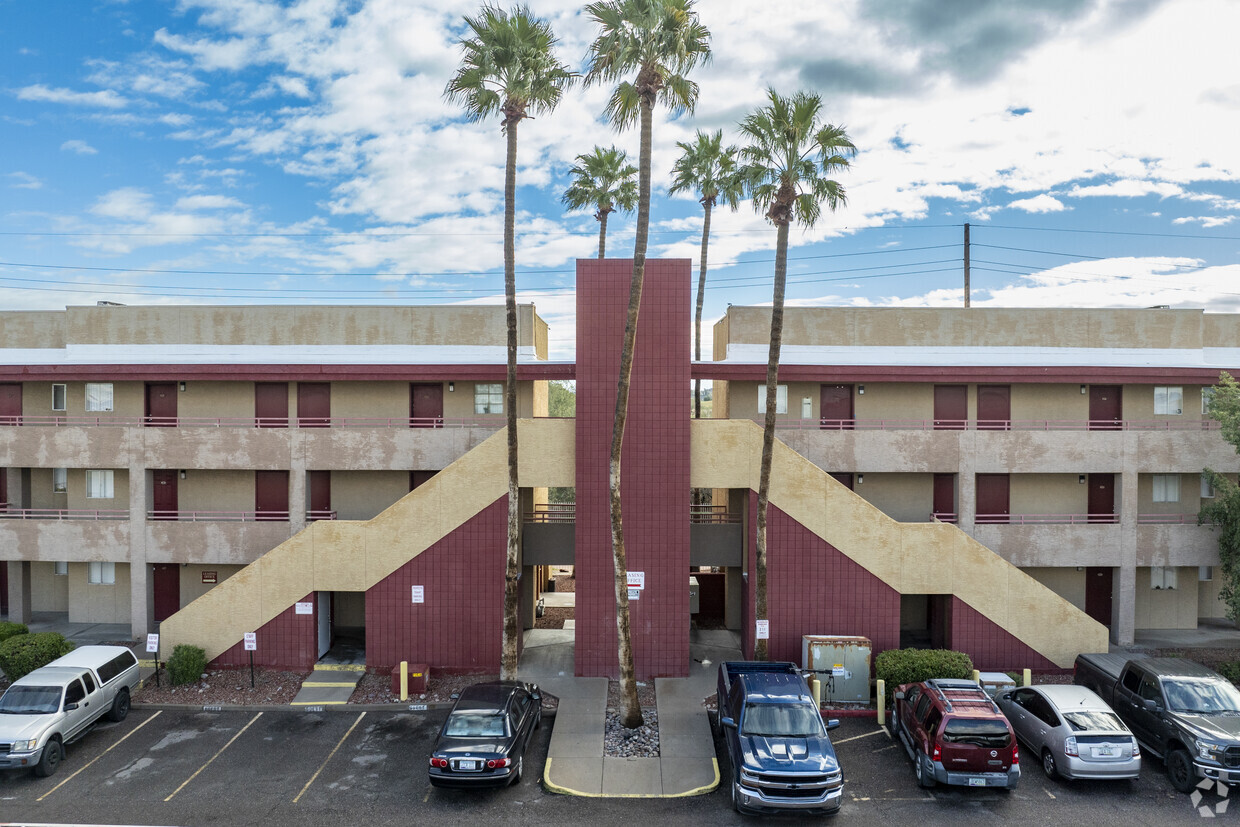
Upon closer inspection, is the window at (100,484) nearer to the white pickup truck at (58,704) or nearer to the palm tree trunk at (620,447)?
the white pickup truck at (58,704)

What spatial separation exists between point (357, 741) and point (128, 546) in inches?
507

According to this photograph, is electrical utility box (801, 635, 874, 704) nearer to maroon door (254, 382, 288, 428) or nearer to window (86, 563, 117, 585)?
maroon door (254, 382, 288, 428)

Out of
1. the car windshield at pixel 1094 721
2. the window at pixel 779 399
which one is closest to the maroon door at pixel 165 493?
the window at pixel 779 399

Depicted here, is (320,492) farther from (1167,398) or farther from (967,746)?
(1167,398)

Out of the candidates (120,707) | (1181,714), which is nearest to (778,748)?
(1181,714)

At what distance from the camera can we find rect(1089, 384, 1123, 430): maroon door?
25031mm

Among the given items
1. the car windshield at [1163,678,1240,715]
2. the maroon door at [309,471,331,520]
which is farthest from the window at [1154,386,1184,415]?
the maroon door at [309,471,331,520]

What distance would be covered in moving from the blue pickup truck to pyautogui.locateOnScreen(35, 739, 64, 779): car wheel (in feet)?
47.2

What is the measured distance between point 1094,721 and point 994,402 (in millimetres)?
13235

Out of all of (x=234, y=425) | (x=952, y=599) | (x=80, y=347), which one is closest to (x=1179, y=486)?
(x=952, y=599)

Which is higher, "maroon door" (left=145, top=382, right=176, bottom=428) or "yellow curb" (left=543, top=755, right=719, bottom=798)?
"maroon door" (left=145, top=382, right=176, bottom=428)

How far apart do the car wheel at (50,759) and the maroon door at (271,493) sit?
10279mm

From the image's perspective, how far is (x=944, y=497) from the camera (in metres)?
25.0

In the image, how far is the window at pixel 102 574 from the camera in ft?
83.9
